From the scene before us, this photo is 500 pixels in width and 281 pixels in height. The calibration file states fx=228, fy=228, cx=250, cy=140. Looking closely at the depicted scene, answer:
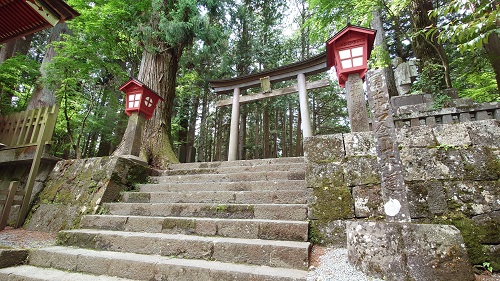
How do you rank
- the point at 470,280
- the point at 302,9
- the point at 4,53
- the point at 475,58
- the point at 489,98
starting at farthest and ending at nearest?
the point at 302,9, the point at 4,53, the point at 475,58, the point at 489,98, the point at 470,280

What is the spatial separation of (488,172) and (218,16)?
833 cm

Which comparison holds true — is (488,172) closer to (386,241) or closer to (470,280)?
(470,280)

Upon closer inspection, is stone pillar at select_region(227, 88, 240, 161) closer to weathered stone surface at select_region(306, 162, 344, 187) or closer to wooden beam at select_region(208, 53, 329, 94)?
wooden beam at select_region(208, 53, 329, 94)

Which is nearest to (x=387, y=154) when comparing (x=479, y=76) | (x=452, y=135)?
(x=452, y=135)

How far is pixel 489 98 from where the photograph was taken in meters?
7.21

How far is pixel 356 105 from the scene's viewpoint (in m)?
3.46

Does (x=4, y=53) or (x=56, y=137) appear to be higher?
(x=4, y=53)

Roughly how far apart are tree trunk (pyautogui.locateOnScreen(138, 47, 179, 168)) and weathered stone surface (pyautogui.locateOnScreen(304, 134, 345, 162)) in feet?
13.7

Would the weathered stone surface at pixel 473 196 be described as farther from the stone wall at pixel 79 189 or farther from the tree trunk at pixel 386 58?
the tree trunk at pixel 386 58

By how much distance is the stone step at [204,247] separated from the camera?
2189mm

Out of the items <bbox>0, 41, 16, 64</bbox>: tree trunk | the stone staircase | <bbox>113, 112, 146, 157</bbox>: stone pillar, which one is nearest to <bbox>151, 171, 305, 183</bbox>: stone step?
the stone staircase

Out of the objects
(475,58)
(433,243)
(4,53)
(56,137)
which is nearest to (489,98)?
(475,58)

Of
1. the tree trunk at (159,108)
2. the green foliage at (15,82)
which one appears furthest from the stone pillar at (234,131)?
the green foliage at (15,82)

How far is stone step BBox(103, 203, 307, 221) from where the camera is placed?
2909 millimetres
